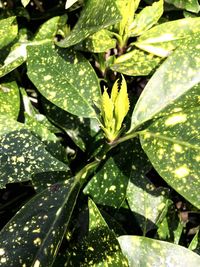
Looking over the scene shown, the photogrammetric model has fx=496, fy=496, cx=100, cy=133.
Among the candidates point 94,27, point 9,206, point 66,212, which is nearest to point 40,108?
point 9,206

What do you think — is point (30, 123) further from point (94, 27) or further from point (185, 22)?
point (185, 22)

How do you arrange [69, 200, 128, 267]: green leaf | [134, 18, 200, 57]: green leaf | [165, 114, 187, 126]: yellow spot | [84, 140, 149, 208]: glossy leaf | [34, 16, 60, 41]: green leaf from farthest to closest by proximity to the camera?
[34, 16, 60, 41]: green leaf → [134, 18, 200, 57]: green leaf → [84, 140, 149, 208]: glossy leaf → [165, 114, 187, 126]: yellow spot → [69, 200, 128, 267]: green leaf

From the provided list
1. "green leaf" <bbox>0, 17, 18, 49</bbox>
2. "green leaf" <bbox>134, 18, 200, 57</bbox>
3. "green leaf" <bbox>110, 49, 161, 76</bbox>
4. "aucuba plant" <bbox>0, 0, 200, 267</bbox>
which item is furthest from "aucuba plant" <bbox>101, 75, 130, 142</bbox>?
"green leaf" <bbox>0, 17, 18, 49</bbox>

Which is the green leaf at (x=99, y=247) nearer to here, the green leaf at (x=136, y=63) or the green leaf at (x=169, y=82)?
the green leaf at (x=169, y=82)

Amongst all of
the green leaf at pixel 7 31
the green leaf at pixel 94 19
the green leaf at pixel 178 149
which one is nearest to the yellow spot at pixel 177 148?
the green leaf at pixel 178 149

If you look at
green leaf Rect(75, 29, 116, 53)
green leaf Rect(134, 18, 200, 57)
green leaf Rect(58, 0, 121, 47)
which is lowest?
green leaf Rect(134, 18, 200, 57)

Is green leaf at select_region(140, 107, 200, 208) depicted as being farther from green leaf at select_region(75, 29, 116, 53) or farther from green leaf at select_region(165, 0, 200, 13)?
green leaf at select_region(165, 0, 200, 13)

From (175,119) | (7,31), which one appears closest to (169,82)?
(175,119)
